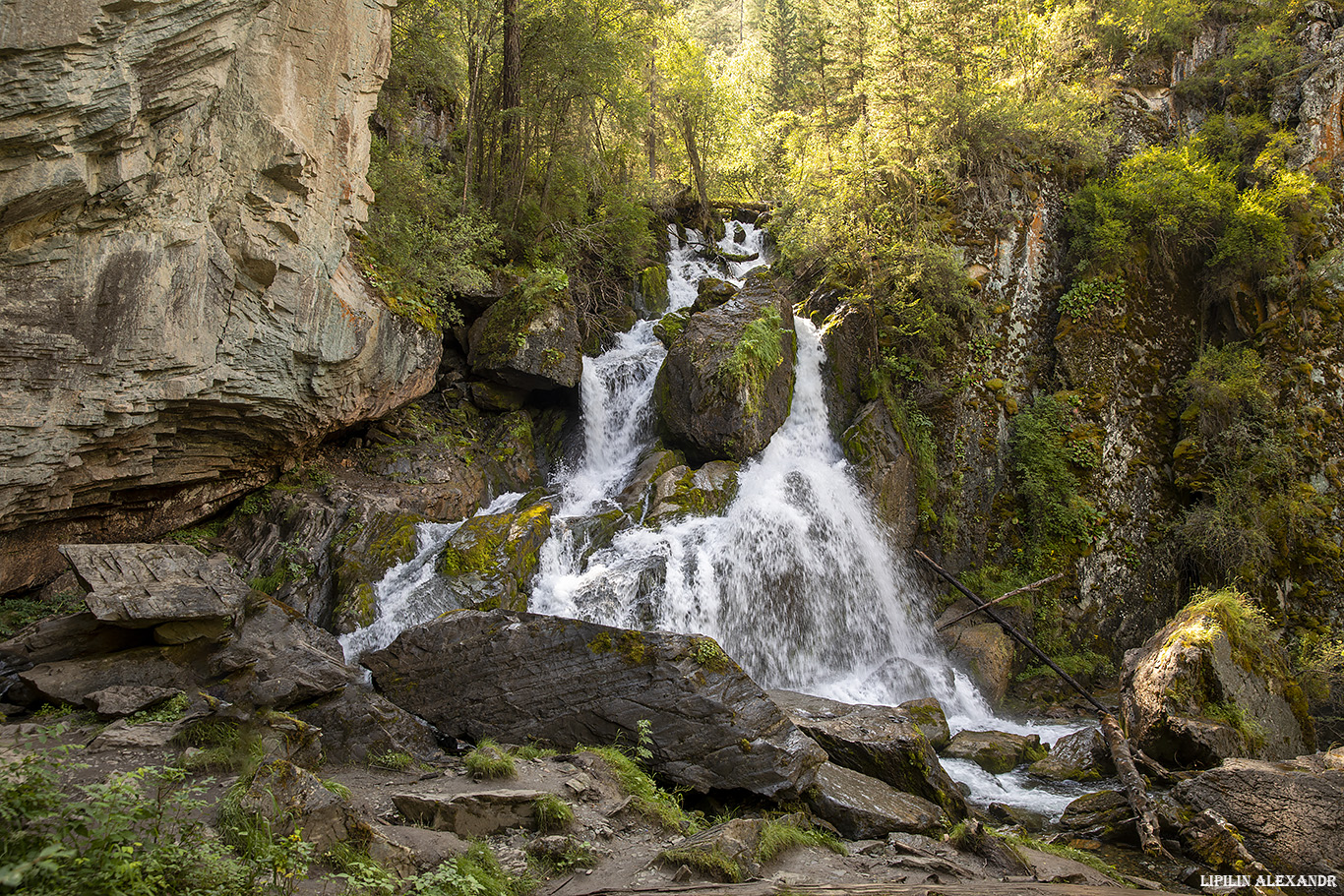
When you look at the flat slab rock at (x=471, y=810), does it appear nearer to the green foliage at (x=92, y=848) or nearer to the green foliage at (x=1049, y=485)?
the green foliage at (x=92, y=848)

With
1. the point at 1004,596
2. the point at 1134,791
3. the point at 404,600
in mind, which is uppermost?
the point at 404,600

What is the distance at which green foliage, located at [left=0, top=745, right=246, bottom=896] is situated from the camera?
254cm

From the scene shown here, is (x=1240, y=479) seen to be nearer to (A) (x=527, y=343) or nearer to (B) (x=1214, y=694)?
(B) (x=1214, y=694)

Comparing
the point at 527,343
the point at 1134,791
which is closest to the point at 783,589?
the point at 1134,791

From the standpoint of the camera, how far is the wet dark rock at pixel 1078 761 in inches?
334

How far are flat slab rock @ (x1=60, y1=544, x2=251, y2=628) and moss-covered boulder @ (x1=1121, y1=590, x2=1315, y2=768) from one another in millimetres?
11203

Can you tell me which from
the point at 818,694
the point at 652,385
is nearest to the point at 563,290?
the point at 652,385

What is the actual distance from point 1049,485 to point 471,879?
507 inches

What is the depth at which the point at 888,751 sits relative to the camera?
716 centimetres

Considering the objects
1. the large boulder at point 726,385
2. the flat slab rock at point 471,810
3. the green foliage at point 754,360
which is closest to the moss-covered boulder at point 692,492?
the large boulder at point 726,385

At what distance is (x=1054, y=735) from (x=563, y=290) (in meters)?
12.1

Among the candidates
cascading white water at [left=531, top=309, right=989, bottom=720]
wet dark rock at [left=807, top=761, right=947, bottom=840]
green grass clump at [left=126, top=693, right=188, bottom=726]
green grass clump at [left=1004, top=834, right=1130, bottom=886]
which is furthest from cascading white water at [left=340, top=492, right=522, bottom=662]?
green grass clump at [left=1004, top=834, right=1130, bottom=886]

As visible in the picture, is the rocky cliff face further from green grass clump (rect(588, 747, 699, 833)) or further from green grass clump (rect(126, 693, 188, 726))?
green grass clump (rect(588, 747, 699, 833))

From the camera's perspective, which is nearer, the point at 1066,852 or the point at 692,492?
the point at 1066,852
